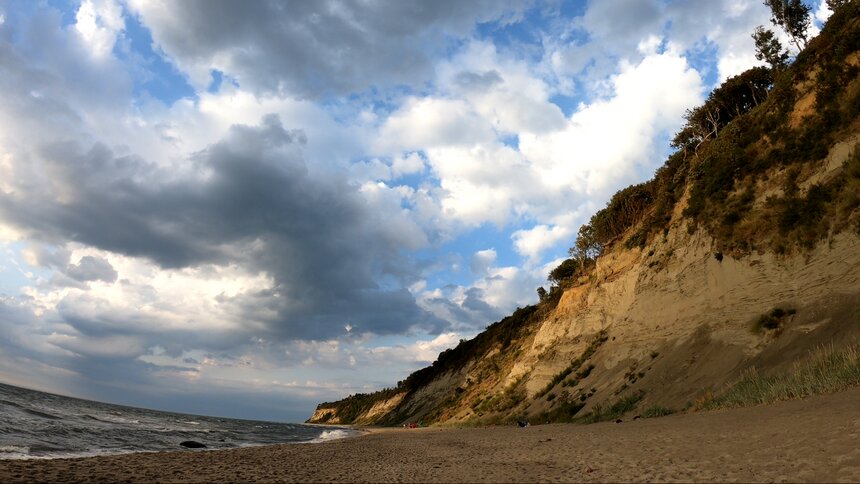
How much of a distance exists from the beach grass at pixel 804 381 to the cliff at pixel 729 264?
104 cm

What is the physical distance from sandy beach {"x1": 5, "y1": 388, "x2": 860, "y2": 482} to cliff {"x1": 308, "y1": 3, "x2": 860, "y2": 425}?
705 centimetres

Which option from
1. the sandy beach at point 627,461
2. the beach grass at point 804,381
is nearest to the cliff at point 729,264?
the beach grass at point 804,381

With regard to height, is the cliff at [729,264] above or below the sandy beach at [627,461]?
above

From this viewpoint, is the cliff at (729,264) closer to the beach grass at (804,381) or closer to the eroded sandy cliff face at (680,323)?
the eroded sandy cliff face at (680,323)

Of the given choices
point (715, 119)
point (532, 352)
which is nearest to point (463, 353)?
point (532, 352)

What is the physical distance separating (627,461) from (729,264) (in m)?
19.5

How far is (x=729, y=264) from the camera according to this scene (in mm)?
25062

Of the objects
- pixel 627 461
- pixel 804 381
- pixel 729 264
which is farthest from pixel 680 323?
pixel 627 461

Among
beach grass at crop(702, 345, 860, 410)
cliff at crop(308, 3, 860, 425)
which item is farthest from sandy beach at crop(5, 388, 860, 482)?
cliff at crop(308, 3, 860, 425)

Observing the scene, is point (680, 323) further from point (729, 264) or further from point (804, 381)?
point (804, 381)

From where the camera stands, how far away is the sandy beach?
27.6 ft

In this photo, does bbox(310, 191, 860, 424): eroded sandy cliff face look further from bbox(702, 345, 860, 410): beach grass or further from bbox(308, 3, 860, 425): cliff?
bbox(702, 345, 860, 410): beach grass

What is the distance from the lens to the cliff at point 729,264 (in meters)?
19.6

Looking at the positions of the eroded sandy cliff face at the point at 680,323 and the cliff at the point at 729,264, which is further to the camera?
the cliff at the point at 729,264
